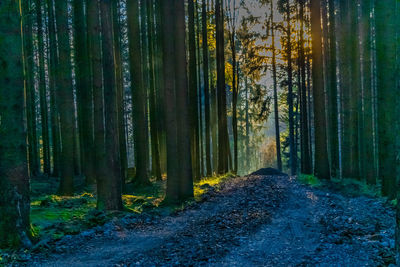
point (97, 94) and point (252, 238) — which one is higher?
point (97, 94)

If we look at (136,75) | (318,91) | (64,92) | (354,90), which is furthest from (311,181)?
(64,92)

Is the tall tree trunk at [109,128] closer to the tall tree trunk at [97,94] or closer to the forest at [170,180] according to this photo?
the forest at [170,180]

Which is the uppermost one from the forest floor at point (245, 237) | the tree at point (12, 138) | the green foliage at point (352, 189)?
the tree at point (12, 138)

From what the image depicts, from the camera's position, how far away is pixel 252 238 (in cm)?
714

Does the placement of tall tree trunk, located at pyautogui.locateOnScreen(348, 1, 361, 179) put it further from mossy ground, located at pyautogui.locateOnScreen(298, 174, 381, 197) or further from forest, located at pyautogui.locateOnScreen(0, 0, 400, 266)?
mossy ground, located at pyautogui.locateOnScreen(298, 174, 381, 197)

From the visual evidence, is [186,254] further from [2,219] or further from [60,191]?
[60,191]

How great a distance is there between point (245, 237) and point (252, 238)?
0.17 metres

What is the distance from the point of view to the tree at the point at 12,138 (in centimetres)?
698

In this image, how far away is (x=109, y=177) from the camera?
1012cm

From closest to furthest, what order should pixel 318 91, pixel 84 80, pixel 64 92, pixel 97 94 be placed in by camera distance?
pixel 97 94, pixel 64 92, pixel 84 80, pixel 318 91

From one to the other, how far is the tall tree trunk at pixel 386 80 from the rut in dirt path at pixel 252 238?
61.1 inches

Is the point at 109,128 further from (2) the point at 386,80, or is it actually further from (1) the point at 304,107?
(1) the point at 304,107

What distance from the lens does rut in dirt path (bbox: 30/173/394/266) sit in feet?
19.3

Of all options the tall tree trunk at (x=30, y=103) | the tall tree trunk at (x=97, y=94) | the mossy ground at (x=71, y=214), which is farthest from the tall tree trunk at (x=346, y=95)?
the tall tree trunk at (x=30, y=103)
